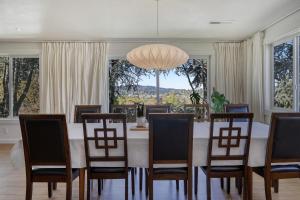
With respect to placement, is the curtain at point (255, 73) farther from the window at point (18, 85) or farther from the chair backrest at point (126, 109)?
the window at point (18, 85)

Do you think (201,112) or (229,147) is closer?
(229,147)

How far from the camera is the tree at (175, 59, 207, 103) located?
264 inches

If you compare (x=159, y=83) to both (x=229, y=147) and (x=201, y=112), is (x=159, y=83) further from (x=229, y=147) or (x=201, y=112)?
(x=229, y=147)

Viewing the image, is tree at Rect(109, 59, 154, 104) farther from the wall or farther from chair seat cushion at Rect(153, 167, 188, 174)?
chair seat cushion at Rect(153, 167, 188, 174)

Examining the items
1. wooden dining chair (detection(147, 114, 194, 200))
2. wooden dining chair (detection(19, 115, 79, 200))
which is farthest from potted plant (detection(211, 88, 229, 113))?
wooden dining chair (detection(19, 115, 79, 200))

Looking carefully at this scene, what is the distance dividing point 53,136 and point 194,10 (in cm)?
265

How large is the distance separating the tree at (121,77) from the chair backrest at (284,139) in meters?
4.27

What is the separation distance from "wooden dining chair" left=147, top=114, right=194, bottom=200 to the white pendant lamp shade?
1.12 metres

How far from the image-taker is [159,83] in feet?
21.8

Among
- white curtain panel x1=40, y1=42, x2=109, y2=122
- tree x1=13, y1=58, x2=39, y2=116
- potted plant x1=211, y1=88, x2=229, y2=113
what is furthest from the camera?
tree x1=13, y1=58, x2=39, y2=116

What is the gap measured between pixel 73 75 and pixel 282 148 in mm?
4813

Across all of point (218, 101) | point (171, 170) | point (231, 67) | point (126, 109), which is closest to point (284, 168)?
point (171, 170)

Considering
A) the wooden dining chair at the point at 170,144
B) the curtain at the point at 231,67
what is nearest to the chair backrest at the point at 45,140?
the wooden dining chair at the point at 170,144

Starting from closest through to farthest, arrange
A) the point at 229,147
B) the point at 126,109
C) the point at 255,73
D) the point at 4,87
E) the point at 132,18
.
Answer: the point at 229,147 → the point at 126,109 → the point at 132,18 → the point at 255,73 → the point at 4,87
